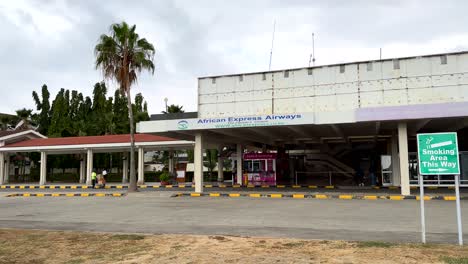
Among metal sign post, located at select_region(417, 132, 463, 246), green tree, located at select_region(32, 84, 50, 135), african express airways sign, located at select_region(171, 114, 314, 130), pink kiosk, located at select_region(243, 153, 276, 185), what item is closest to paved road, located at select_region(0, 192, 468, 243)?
metal sign post, located at select_region(417, 132, 463, 246)

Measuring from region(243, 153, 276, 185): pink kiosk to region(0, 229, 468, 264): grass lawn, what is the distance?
2093 cm

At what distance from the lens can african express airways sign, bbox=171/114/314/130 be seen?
2039 cm

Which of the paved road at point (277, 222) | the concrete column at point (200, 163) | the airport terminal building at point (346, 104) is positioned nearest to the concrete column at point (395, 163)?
the airport terminal building at point (346, 104)

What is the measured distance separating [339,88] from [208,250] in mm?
16770

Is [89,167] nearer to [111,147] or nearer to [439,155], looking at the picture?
[111,147]

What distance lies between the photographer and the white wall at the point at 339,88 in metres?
20.6

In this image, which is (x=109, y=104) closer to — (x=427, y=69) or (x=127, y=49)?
(x=127, y=49)

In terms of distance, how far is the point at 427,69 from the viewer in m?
20.9

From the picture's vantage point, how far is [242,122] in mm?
21422

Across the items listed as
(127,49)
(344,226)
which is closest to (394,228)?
(344,226)

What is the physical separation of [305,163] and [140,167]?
53.1ft

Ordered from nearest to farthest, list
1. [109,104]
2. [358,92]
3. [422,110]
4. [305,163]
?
[422,110] < [358,92] < [305,163] < [109,104]

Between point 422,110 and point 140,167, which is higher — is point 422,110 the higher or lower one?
the higher one

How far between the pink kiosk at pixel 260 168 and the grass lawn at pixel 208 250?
20934 millimetres
